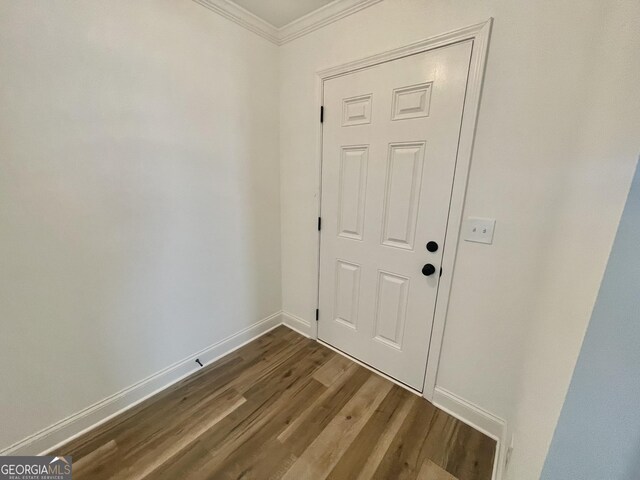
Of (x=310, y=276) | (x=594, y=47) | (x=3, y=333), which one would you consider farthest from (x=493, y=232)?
(x=3, y=333)

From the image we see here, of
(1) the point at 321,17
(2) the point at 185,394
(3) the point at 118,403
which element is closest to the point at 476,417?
(2) the point at 185,394

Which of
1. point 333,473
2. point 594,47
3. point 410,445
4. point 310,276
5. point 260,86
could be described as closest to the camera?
point 594,47

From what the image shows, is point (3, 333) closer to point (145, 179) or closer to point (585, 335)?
point (145, 179)

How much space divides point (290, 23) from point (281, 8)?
163 millimetres

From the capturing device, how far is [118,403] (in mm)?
1521

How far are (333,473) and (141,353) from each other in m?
1.30

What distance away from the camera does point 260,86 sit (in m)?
1.94

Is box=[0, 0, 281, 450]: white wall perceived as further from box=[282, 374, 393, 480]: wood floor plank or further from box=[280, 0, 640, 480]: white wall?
box=[282, 374, 393, 480]: wood floor plank

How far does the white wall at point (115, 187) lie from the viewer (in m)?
1.12

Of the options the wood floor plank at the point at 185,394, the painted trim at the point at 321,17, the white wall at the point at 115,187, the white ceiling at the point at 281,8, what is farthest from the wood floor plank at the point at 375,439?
the white ceiling at the point at 281,8

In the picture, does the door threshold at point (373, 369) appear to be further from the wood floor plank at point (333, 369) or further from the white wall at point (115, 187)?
the white wall at point (115, 187)

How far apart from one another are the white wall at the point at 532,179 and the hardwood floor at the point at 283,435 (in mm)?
311

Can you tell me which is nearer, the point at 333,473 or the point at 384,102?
the point at 333,473

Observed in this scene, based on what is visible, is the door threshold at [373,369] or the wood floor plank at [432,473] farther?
the door threshold at [373,369]
